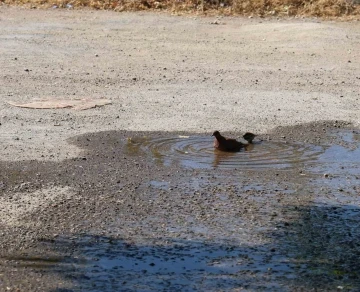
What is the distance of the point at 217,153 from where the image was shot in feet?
29.2

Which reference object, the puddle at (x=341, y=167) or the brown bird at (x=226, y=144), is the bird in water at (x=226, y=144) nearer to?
the brown bird at (x=226, y=144)

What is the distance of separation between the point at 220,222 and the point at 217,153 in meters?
2.16

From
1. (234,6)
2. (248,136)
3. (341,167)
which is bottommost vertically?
(341,167)

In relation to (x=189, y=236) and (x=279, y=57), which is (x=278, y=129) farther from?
(x=279, y=57)

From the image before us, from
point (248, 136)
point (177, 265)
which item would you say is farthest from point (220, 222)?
point (248, 136)

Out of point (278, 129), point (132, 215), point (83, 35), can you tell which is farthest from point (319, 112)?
point (83, 35)

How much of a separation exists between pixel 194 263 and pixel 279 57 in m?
9.28

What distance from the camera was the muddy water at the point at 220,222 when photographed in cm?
564

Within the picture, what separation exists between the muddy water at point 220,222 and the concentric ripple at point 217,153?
0.01 meters

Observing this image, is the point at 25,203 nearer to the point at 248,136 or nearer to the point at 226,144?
the point at 226,144

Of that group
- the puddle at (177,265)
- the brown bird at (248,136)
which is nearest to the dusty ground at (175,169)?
the puddle at (177,265)

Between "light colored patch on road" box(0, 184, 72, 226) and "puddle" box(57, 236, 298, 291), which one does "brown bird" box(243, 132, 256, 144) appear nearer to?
"light colored patch on road" box(0, 184, 72, 226)

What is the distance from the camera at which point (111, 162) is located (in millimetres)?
8500

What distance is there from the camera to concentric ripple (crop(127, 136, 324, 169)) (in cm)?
857
